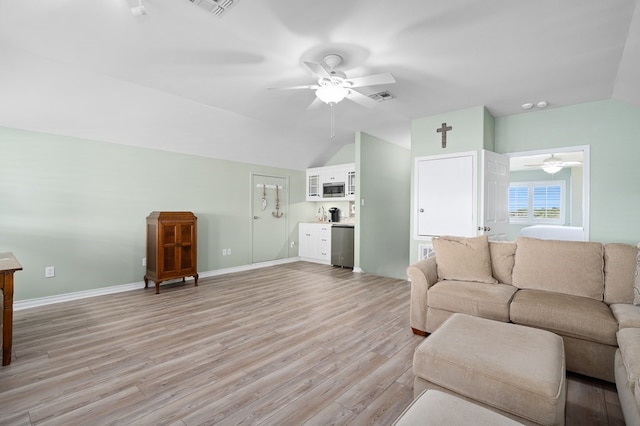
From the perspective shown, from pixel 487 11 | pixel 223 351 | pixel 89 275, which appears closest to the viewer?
pixel 487 11

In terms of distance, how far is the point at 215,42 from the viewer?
2650mm

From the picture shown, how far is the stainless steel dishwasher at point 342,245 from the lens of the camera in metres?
5.99

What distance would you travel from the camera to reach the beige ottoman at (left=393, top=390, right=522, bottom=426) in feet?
3.43

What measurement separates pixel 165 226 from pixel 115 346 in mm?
2034

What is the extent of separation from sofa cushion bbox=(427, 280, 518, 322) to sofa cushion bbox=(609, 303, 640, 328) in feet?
2.11

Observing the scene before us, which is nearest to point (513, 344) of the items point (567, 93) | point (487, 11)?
point (487, 11)

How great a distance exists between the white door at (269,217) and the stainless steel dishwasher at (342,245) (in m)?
1.19

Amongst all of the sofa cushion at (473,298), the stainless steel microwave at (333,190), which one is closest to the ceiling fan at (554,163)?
the stainless steel microwave at (333,190)

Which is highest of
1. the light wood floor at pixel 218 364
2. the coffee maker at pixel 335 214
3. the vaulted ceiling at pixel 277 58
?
the vaulted ceiling at pixel 277 58

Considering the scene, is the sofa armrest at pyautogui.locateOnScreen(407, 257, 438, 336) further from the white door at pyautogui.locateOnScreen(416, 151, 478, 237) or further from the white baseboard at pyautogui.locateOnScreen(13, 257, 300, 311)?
the white baseboard at pyautogui.locateOnScreen(13, 257, 300, 311)

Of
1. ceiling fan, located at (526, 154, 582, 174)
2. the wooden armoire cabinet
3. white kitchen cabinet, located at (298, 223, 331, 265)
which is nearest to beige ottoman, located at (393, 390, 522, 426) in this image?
the wooden armoire cabinet

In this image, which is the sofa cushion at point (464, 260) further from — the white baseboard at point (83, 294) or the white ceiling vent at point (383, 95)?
the white baseboard at point (83, 294)

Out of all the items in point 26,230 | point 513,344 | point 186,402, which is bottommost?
point 186,402

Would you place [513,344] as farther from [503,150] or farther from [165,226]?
[165,226]
